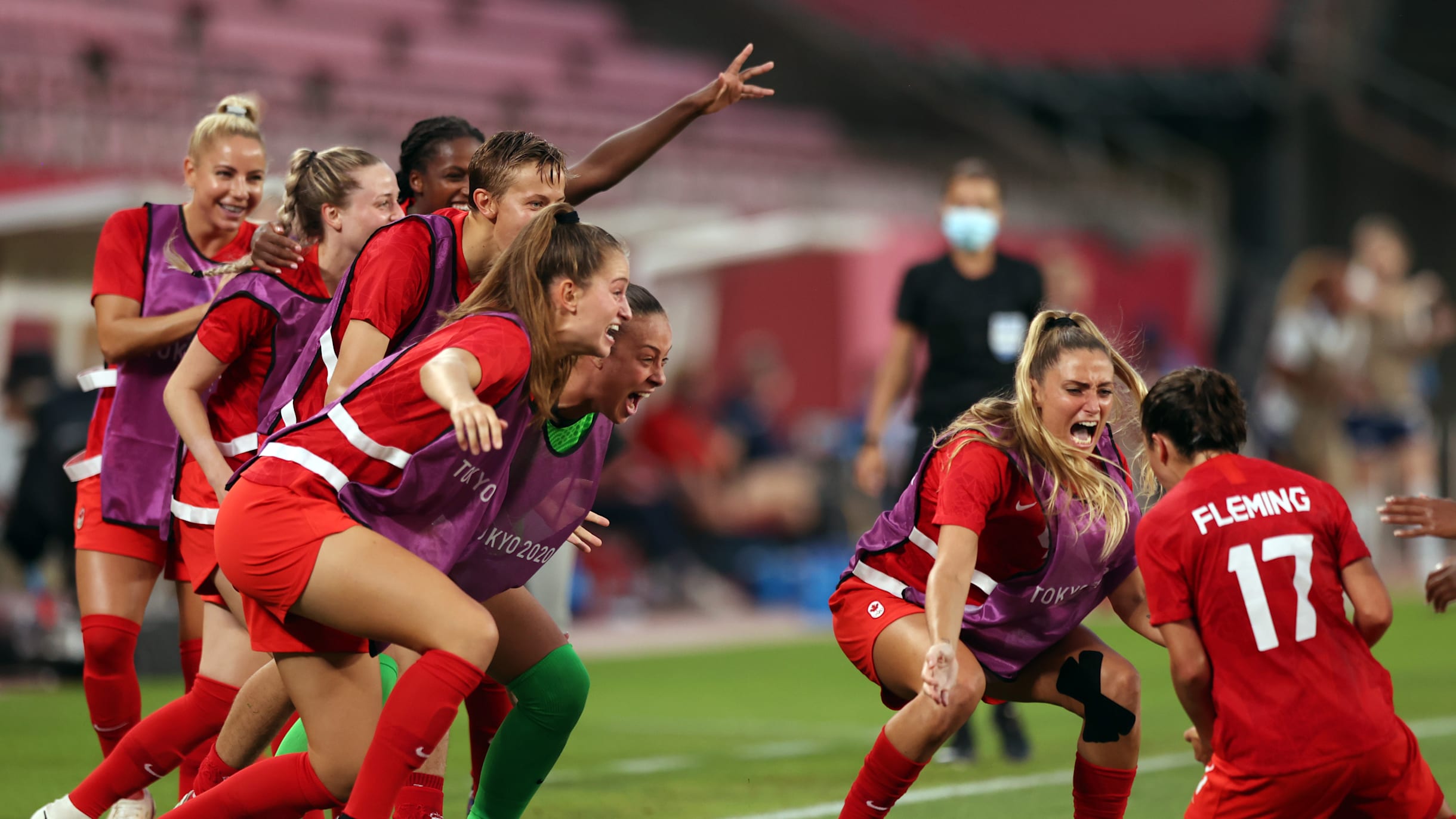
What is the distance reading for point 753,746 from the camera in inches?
275

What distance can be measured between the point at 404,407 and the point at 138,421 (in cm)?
175

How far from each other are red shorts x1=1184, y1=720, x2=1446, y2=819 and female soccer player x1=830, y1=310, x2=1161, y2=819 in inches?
26.0

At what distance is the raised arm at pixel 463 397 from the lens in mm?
3248

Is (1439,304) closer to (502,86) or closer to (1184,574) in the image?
(502,86)

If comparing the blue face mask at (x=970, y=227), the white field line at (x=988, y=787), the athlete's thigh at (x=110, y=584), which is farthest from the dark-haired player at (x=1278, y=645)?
the blue face mask at (x=970, y=227)

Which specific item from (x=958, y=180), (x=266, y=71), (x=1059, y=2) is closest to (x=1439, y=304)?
(x=1059, y=2)

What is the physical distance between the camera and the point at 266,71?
1461cm

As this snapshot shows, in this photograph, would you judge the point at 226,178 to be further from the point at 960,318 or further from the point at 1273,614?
the point at 1273,614

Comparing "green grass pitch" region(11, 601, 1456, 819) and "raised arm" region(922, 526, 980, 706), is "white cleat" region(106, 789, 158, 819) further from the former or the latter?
"raised arm" region(922, 526, 980, 706)

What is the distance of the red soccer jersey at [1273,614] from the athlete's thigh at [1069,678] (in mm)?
628

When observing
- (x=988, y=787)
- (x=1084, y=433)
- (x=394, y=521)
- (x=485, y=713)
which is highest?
(x=1084, y=433)

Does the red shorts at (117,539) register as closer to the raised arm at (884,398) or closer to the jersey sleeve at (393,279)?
the jersey sleeve at (393,279)

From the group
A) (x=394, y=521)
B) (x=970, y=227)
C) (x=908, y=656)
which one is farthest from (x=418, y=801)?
(x=970, y=227)

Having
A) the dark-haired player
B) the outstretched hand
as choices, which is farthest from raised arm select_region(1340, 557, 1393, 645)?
the outstretched hand
